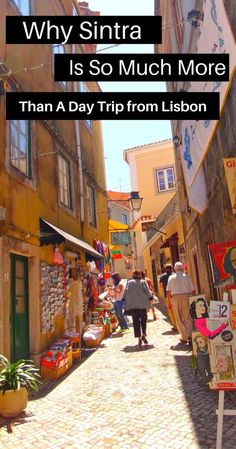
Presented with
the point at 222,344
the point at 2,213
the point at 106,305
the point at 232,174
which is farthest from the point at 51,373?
the point at 106,305

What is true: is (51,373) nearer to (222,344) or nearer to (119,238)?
(222,344)

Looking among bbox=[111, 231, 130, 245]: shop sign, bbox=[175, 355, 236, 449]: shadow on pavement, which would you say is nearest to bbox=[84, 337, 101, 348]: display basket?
bbox=[175, 355, 236, 449]: shadow on pavement

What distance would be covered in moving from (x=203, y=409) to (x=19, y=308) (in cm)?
379

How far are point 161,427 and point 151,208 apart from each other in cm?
2104

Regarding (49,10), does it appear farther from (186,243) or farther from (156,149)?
(156,149)

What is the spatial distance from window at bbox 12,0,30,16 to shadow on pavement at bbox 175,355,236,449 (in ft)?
25.9

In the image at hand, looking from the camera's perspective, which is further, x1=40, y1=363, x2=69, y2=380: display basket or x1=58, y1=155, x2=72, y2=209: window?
x1=58, y1=155, x2=72, y2=209: window

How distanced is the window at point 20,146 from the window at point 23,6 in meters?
2.45

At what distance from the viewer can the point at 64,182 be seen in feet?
34.3

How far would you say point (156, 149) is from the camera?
80.6 feet

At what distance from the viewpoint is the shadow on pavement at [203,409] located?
11.0 feet

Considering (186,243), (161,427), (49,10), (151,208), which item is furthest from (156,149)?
(161,427)

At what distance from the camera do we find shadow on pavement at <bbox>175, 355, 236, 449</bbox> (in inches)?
132

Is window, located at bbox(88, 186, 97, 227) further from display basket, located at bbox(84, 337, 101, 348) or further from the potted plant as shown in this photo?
the potted plant
